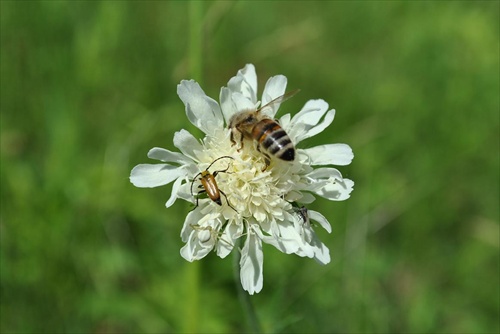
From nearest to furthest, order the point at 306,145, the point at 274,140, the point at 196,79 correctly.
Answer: the point at 274,140
the point at 306,145
the point at 196,79

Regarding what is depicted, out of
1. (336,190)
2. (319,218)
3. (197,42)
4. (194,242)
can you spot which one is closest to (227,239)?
(194,242)

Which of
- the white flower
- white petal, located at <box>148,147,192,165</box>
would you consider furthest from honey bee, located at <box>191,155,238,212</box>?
white petal, located at <box>148,147,192,165</box>

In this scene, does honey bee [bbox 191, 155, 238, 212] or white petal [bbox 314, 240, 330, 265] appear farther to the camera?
white petal [bbox 314, 240, 330, 265]

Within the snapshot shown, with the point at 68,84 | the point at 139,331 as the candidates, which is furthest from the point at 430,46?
the point at 139,331

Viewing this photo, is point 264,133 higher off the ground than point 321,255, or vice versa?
point 264,133

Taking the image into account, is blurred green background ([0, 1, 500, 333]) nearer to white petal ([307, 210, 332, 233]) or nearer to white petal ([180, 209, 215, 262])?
white petal ([307, 210, 332, 233])

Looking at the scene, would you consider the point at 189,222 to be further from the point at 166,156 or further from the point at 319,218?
the point at 319,218
